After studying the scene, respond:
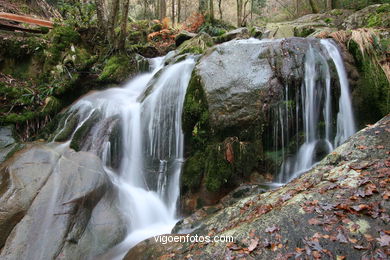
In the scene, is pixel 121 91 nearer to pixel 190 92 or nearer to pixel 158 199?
pixel 190 92

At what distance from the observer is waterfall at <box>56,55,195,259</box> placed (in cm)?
571

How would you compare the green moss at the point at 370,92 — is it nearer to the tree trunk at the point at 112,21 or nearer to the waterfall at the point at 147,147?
the waterfall at the point at 147,147

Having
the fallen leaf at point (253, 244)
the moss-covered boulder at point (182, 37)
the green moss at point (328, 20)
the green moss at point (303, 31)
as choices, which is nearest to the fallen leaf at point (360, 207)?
the fallen leaf at point (253, 244)

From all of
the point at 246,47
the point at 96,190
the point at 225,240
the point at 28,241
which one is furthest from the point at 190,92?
the point at 28,241

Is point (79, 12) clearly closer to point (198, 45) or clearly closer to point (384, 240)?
point (198, 45)

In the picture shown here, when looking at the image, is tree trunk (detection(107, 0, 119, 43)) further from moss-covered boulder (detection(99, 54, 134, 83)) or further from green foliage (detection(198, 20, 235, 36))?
green foliage (detection(198, 20, 235, 36))

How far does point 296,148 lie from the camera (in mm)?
5836

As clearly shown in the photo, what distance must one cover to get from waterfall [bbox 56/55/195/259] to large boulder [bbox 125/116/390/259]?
1333 millimetres

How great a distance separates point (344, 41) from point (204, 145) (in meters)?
4.89

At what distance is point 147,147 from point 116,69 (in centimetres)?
441

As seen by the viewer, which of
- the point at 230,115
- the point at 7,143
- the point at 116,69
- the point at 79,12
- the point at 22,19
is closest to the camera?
the point at 230,115

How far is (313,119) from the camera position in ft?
19.6

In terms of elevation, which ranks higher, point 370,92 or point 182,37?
point 182,37

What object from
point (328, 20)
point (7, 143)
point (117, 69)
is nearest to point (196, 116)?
point (117, 69)
